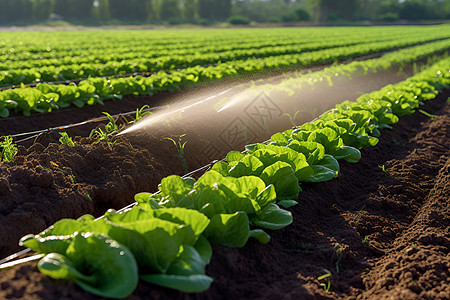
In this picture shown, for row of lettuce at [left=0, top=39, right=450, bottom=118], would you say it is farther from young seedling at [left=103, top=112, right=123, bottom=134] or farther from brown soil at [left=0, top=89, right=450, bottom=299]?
brown soil at [left=0, top=89, right=450, bottom=299]

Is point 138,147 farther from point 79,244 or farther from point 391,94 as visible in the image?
point 391,94

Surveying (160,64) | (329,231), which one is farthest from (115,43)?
(329,231)

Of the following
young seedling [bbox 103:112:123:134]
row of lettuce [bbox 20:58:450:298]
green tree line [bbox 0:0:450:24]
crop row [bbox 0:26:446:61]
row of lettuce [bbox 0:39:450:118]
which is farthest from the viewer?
green tree line [bbox 0:0:450:24]

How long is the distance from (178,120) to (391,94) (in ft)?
11.7

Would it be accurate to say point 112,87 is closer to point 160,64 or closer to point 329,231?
point 160,64

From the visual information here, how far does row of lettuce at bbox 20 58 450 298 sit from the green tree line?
6940 cm

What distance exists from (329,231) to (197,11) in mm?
86201

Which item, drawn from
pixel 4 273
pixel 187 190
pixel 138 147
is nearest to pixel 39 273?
pixel 4 273

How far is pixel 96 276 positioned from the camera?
2.00 metres

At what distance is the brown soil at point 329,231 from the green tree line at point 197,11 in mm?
68264

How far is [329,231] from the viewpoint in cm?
324

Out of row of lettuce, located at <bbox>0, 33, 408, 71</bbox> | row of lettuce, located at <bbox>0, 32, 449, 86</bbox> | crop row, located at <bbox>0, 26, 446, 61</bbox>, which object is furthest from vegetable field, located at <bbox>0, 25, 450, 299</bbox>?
crop row, located at <bbox>0, 26, 446, 61</bbox>

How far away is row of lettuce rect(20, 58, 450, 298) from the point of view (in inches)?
77.0

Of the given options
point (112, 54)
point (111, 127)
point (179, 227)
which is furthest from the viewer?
point (112, 54)
